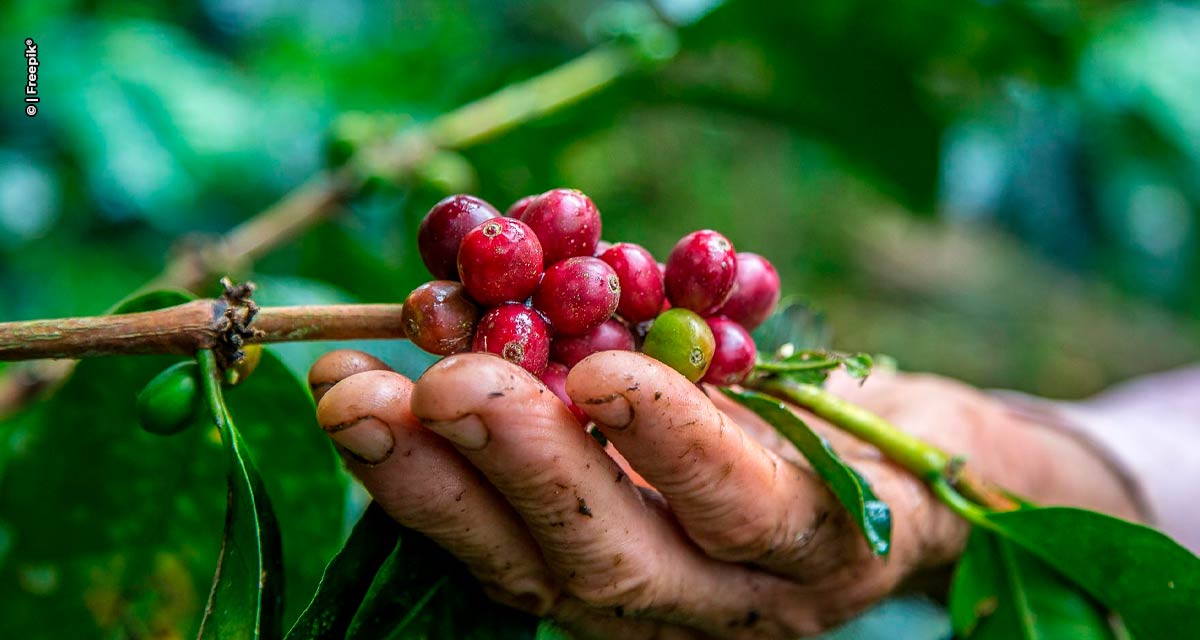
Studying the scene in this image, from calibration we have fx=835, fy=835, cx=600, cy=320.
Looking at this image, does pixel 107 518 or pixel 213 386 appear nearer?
pixel 213 386

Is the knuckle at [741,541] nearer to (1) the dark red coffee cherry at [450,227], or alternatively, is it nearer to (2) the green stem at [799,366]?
(2) the green stem at [799,366]

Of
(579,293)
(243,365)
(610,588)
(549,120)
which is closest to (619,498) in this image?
(610,588)

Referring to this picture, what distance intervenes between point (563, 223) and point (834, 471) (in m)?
0.40

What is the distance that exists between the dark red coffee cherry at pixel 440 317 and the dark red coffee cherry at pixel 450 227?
0.15ft

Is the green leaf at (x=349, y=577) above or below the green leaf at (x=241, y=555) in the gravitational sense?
below

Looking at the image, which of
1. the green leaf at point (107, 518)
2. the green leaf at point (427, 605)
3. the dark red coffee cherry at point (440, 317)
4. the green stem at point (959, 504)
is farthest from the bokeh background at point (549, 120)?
the green stem at point (959, 504)

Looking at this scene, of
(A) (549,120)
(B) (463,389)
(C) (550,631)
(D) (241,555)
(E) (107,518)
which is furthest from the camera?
(A) (549,120)

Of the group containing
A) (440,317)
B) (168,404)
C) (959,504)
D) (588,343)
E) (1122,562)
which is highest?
(168,404)

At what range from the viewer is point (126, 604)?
109 centimetres

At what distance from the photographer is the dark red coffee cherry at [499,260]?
2.61ft

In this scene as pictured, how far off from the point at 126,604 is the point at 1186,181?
2.88 meters

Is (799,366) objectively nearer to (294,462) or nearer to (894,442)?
(894,442)

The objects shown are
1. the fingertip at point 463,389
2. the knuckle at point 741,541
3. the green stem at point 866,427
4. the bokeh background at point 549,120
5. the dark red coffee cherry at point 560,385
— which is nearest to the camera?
the fingertip at point 463,389

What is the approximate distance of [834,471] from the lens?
0.92 m
